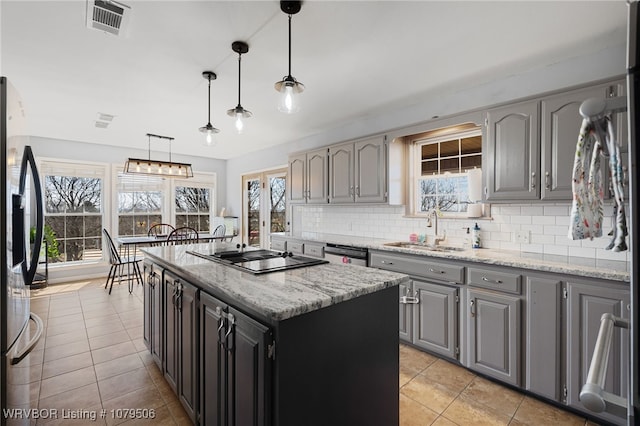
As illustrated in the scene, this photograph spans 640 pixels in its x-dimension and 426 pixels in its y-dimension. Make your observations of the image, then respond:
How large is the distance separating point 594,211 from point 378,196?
8.04 ft

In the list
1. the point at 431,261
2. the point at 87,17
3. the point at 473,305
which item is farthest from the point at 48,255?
the point at 473,305

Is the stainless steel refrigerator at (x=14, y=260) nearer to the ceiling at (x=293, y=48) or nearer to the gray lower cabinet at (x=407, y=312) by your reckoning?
the ceiling at (x=293, y=48)

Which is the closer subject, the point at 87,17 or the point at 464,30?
the point at 87,17

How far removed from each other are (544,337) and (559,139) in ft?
4.49

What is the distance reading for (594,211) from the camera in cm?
102

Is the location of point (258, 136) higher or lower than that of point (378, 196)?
higher

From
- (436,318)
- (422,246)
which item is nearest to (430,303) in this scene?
(436,318)

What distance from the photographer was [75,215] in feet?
18.0

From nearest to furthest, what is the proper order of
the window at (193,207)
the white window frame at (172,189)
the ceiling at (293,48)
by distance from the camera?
the ceiling at (293,48)
the white window frame at (172,189)
the window at (193,207)

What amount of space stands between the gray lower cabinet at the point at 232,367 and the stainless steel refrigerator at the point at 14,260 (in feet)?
2.52

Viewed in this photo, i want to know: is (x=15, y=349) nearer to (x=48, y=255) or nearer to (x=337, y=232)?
(x=337, y=232)

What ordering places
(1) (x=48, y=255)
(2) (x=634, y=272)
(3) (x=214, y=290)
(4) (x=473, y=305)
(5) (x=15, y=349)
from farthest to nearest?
(1) (x=48, y=255) < (4) (x=473, y=305) < (3) (x=214, y=290) < (5) (x=15, y=349) < (2) (x=634, y=272)

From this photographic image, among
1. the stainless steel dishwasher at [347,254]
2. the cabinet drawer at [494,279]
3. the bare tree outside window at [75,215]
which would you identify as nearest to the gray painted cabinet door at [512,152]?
the cabinet drawer at [494,279]

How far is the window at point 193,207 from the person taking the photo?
6676 mm
